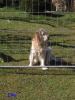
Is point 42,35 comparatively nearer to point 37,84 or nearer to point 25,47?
point 37,84

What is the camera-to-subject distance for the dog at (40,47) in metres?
8.44

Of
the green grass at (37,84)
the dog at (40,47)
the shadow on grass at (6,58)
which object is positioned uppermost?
the dog at (40,47)

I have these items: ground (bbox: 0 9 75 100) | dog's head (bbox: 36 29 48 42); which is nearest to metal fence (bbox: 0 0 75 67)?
ground (bbox: 0 9 75 100)

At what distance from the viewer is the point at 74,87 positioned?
7.36 metres

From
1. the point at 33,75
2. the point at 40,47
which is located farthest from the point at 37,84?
the point at 40,47

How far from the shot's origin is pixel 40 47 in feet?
28.2

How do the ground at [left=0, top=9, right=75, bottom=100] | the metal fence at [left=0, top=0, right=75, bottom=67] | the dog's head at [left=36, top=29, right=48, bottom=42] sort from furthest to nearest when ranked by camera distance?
1. the metal fence at [left=0, top=0, right=75, bottom=67]
2. the dog's head at [left=36, top=29, right=48, bottom=42]
3. the ground at [left=0, top=9, right=75, bottom=100]

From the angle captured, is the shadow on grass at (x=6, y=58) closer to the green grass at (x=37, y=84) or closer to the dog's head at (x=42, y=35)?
the green grass at (x=37, y=84)

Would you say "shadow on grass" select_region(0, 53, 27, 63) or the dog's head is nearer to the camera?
the dog's head

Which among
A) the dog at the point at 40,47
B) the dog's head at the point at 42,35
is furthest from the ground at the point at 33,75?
the dog's head at the point at 42,35

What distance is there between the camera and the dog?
27.7ft

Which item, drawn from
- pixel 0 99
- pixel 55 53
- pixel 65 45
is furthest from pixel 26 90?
pixel 65 45

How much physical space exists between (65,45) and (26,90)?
451cm

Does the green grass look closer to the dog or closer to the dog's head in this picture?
the dog
